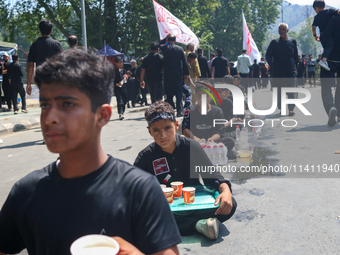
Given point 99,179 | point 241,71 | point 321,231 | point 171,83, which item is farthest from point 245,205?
point 241,71

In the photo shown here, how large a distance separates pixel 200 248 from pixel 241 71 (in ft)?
46.5

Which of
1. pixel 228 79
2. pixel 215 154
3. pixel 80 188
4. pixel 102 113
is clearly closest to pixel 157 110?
pixel 102 113

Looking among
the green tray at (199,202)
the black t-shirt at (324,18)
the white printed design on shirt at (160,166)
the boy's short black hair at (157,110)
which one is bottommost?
the green tray at (199,202)

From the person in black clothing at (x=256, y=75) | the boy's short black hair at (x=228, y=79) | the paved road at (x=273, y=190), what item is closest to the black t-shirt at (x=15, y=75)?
the paved road at (x=273, y=190)

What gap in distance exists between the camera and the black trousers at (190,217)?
3.43 meters

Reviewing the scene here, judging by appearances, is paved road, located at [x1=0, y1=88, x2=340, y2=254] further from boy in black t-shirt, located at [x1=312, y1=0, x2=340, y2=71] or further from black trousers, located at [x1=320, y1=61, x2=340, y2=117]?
boy in black t-shirt, located at [x1=312, y1=0, x2=340, y2=71]

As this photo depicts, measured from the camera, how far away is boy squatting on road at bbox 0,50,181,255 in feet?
4.61

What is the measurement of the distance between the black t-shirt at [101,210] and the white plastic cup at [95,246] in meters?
0.15

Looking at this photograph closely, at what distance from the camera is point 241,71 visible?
1670cm

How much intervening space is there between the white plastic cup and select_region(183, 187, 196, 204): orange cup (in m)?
A: 2.31

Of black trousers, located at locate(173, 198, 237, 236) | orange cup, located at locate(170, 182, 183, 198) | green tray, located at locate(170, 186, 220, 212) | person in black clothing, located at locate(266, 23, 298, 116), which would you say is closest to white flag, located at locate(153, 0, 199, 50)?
person in black clothing, located at locate(266, 23, 298, 116)

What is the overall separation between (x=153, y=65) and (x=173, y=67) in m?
0.72

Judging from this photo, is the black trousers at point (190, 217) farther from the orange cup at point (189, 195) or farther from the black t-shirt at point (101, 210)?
the black t-shirt at point (101, 210)

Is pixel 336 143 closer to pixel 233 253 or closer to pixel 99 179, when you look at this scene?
pixel 233 253
